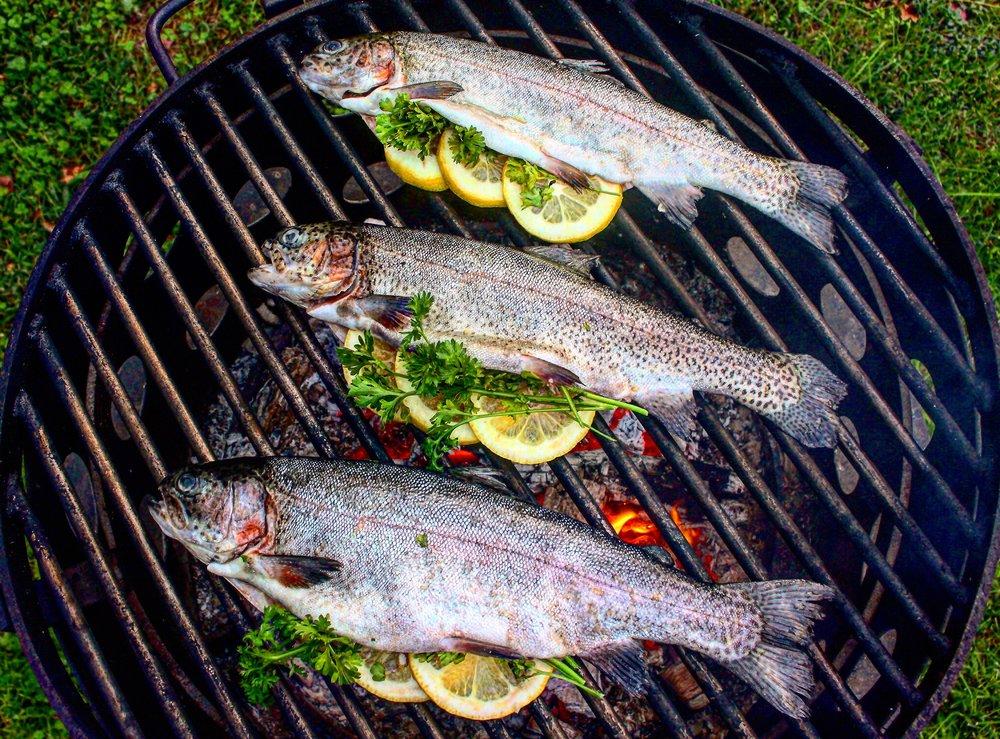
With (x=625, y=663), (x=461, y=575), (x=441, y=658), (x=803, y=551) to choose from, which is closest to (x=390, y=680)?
(x=441, y=658)

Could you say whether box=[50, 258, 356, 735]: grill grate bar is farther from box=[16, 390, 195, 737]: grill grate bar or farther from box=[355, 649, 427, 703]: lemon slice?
box=[355, 649, 427, 703]: lemon slice

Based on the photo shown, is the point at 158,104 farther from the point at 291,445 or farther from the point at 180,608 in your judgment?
the point at 180,608

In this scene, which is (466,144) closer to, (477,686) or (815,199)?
(815,199)

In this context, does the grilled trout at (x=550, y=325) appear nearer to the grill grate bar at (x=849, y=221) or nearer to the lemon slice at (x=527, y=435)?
the lemon slice at (x=527, y=435)

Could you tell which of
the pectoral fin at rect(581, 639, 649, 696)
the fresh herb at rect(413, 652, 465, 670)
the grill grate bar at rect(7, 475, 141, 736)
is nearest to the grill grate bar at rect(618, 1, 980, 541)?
the pectoral fin at rect(581, 639, 649, 696)

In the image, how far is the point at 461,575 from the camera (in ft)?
11.6

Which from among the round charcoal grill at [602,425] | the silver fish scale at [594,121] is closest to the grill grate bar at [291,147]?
the round charcoal grill at [602,425]

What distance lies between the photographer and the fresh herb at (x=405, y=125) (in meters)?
3.91

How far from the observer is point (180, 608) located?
3.66 m

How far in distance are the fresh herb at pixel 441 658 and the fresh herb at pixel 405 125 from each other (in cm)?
257

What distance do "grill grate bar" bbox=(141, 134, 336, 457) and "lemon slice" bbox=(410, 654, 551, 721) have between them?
1204mm

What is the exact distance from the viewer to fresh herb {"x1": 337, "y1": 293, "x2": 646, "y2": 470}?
11.6ft

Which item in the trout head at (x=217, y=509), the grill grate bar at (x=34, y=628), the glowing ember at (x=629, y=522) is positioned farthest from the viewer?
the glowing ember at (x=629, y=522)

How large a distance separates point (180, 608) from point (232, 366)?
66.1 inches
